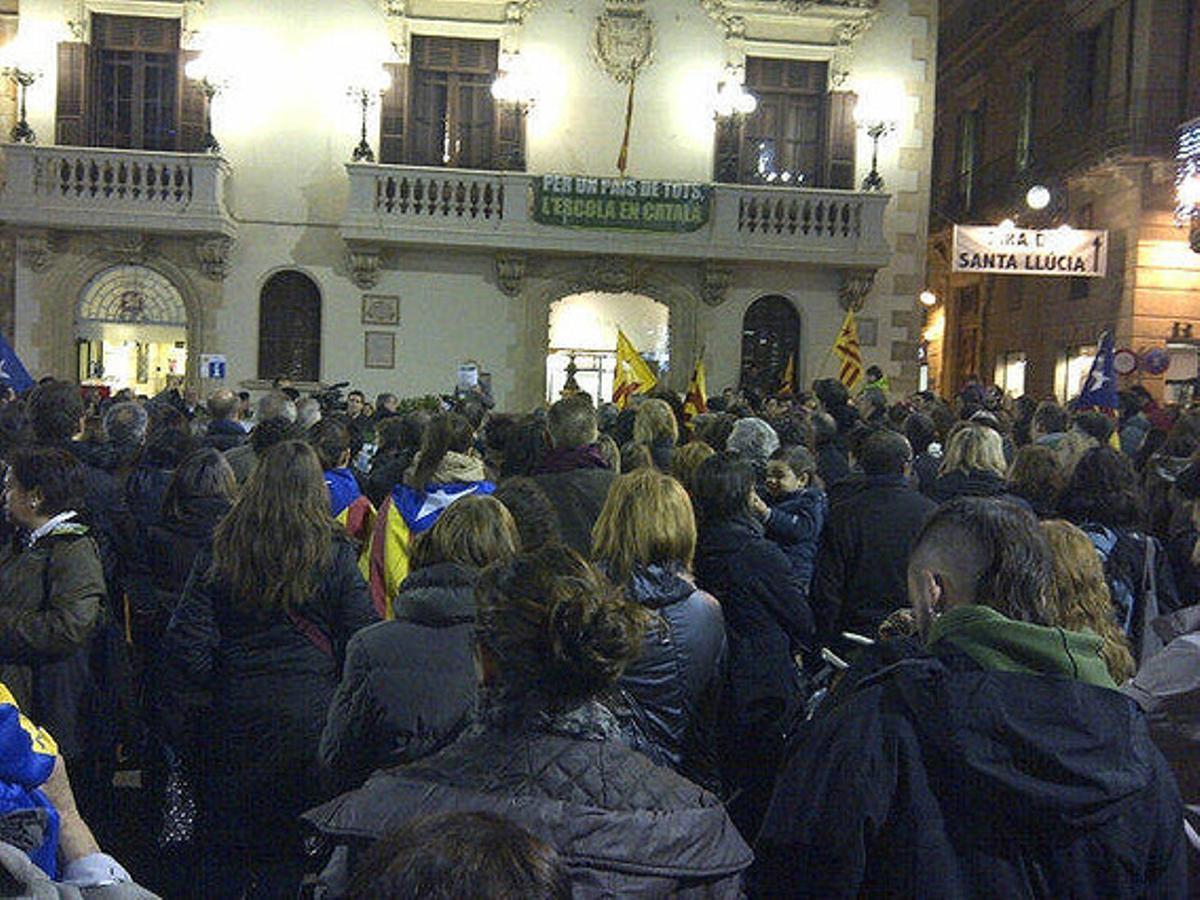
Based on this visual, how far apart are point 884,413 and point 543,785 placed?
26.4 ft

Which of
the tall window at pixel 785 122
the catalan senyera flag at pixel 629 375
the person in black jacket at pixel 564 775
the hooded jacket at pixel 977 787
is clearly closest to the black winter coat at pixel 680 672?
the person in black jacket at pixel 564 775

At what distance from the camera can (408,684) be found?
328 centimetres

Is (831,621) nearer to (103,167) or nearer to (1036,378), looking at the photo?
(103,167)

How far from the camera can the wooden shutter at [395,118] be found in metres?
19.9

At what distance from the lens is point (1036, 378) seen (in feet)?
81.3

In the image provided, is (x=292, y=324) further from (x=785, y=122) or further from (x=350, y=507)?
(x=350, y=507)

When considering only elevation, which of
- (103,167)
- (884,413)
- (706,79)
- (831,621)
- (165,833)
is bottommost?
(165,833)

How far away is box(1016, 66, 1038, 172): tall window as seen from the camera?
2575 centimetres

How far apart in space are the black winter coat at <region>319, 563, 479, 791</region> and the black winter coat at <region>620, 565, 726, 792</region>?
0.56 metres

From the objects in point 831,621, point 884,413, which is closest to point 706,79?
point 884,413

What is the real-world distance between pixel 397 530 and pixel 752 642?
5.44ft

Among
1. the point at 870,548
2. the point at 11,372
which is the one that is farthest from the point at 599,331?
the point at 870,548

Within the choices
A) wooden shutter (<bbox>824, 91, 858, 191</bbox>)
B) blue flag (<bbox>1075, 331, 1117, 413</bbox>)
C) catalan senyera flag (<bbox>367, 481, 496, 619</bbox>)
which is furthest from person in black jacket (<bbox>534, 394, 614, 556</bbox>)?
wooden shutter (<bbox>824, 91, 858, 191</bbox>)

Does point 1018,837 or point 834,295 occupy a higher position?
point 834,295
